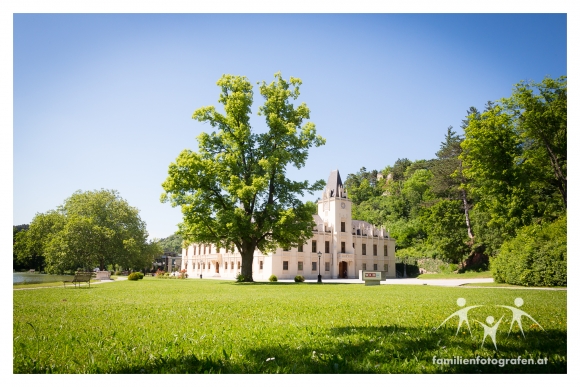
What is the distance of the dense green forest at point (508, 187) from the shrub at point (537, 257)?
0.03 m

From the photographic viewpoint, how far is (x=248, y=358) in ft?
14.9

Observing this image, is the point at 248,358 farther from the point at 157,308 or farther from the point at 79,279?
the point at 79,279

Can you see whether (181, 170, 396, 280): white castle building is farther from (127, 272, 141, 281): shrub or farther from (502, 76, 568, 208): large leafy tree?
(502, 76, 568, 208): large leafy tree

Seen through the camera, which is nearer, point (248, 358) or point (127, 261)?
point (248, 358)

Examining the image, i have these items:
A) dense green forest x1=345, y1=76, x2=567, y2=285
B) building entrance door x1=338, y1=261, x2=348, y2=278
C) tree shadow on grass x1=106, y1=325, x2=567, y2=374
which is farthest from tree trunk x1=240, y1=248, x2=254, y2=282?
building entrance door x1=338, y1=261, x2=348, y2=278

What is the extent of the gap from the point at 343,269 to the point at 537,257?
106 feet

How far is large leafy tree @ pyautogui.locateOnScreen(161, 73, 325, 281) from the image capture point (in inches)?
830

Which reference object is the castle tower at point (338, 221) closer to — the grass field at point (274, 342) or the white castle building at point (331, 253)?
the white castle building at point (331, 253)

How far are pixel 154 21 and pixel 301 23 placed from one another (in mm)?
2688

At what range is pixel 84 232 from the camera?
13453 millimetres

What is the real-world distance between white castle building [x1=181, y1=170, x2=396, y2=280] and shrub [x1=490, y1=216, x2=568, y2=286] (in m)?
26.4
